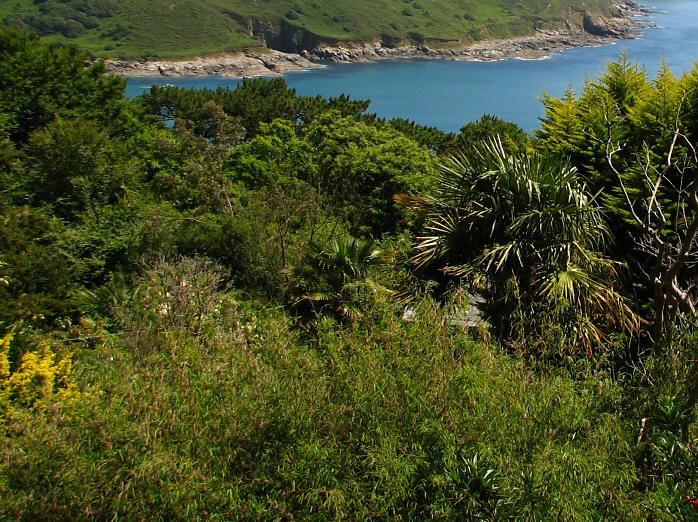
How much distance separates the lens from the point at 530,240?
848 centimetres

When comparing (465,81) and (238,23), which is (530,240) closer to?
(465,81)

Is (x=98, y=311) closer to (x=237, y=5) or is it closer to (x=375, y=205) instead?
(x=375, y=205)

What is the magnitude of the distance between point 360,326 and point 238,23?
10248cm

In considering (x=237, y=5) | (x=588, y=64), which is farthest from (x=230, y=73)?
(x=588, y=64)

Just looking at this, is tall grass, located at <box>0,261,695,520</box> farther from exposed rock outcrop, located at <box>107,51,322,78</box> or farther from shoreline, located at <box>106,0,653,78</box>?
exposed rock outcrop, located at <box>107,51,322,78</box>

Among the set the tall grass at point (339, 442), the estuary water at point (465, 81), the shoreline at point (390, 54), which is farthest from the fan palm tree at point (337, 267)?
the shoreline at point (390, 54)

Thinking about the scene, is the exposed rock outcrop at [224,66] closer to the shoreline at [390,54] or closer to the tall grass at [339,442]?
the shoreline at [390,54]

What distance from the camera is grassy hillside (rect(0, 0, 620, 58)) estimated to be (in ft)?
297

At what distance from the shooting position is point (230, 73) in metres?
83.8

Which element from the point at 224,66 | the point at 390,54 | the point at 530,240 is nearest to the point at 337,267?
the point at 530,240

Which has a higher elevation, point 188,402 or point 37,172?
point 188,402

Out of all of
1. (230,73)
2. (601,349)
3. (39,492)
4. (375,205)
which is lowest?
(230,73)

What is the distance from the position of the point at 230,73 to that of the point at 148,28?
18637mm

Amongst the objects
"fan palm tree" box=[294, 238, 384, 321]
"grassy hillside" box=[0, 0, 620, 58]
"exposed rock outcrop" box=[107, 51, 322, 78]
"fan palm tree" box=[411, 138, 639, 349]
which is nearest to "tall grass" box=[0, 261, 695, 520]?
"fan palm tree" box=[411, 138, 639, 349]
